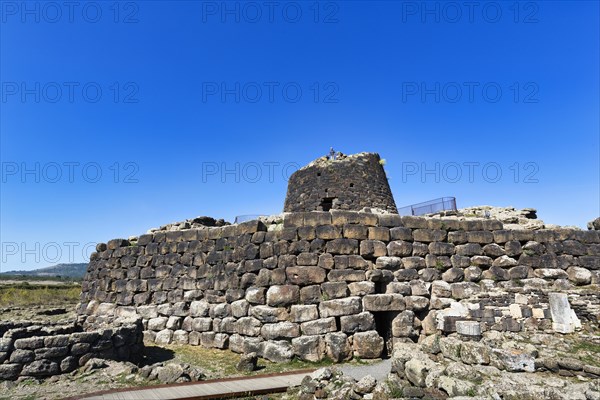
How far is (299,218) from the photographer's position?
28.9 ft

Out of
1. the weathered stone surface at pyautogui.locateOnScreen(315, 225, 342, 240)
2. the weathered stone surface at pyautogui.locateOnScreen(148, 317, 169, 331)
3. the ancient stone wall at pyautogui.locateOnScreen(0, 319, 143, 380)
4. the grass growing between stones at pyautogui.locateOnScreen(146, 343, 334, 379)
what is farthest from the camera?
the weathered stone surface at pyautogui.locateOnScreen(148, 317, 169, 331)

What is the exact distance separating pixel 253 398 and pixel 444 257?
18.0 feet

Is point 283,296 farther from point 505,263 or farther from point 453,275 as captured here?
point 505,263

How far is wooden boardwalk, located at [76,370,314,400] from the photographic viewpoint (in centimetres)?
579

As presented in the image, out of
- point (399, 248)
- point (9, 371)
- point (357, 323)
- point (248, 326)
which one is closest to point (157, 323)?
point (248, 326)

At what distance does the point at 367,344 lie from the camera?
7.80 m

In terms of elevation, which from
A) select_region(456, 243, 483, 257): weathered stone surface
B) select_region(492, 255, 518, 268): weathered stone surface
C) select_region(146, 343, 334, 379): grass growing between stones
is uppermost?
select_region(456, 243, 483, 257): weathered stone surface

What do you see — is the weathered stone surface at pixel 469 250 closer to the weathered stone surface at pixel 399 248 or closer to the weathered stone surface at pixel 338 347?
the weathered stone surface at pixel 399 248

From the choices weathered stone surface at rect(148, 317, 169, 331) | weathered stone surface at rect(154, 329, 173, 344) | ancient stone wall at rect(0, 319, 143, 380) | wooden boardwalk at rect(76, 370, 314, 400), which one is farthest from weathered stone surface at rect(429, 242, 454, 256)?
ancient stone wall at rect(0, 319, 143, 380)

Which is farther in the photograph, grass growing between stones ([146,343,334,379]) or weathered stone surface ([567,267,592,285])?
weathered stone surface ([567,267,592,285])

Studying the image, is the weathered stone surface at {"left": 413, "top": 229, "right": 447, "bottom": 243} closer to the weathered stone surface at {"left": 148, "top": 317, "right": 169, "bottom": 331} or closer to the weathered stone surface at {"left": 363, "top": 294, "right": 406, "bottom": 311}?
the weathered stone surface at {"left": 363, "top": 294, "right": 406, "bottom": 311}

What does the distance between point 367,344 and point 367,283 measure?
4.11 ft

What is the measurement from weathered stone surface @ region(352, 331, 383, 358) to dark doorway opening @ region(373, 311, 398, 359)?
380 millimetres

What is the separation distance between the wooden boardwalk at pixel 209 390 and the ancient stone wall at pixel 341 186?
10945 millimetres
